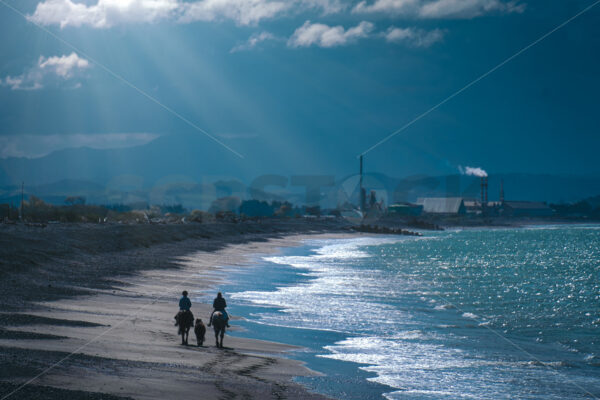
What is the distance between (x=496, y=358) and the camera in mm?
17891

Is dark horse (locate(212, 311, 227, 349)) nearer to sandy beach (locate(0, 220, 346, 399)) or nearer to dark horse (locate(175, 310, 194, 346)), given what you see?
sandy beach (locate(0, 220, 346, 399))

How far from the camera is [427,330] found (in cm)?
2192

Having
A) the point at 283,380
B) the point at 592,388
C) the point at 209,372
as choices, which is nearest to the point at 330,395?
the point at 283,380

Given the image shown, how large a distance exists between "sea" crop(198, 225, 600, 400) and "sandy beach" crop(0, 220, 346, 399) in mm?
1376

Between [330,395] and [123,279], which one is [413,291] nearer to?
[123,279]

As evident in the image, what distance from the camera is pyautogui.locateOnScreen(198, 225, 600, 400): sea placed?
1490 centimetres

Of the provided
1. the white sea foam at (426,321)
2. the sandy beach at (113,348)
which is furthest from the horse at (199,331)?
the white sea foam at (426,321)

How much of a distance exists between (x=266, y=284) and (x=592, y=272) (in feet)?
108

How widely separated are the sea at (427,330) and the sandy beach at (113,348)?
1.38m

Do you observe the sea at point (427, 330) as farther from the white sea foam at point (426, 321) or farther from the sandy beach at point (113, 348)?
the sandy beach at point (113, 348)

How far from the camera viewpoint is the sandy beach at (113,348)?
469 inches

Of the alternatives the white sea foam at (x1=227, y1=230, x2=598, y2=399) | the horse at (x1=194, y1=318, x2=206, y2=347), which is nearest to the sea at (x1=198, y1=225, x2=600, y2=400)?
the white sea foam at (x1=227, y1=230, x2=598, y2=399)

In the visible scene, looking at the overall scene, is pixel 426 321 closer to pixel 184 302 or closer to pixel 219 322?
pixel 219 322

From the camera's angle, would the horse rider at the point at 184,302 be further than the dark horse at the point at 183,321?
Yes
